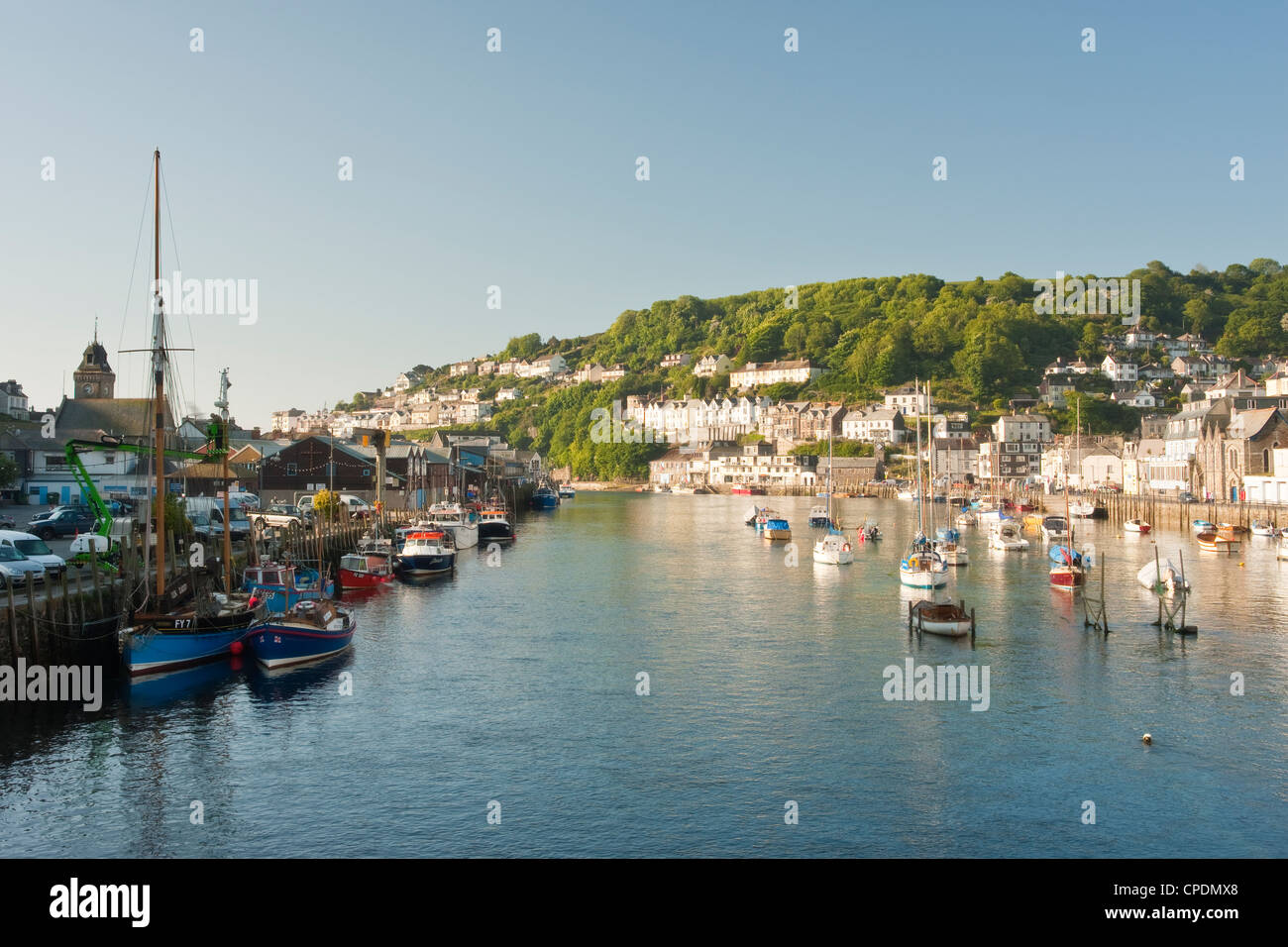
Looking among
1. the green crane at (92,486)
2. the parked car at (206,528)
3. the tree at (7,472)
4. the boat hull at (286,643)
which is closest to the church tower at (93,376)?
the tree at (7,472)

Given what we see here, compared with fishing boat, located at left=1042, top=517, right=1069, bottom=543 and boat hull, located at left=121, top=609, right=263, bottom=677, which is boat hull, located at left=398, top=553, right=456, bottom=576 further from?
fishing boat, located at left=1042, top=517, right=1069, bottom=543

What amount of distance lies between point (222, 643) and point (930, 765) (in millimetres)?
19239

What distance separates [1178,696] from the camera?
26.2m

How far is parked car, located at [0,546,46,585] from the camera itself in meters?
26.6

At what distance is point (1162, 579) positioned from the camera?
1674 inches

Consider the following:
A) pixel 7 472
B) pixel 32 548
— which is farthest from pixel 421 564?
pixel 7 472

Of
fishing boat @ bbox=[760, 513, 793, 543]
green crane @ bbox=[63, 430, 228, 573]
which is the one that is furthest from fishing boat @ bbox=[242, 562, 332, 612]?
fishing boat @ bbox=[760, 513, 793, 543]

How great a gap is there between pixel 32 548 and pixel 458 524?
36335 mm

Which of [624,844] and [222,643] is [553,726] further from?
[222,643]

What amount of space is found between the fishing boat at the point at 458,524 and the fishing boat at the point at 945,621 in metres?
33.7

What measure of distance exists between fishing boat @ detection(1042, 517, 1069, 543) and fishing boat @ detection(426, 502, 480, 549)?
39.4 metres
